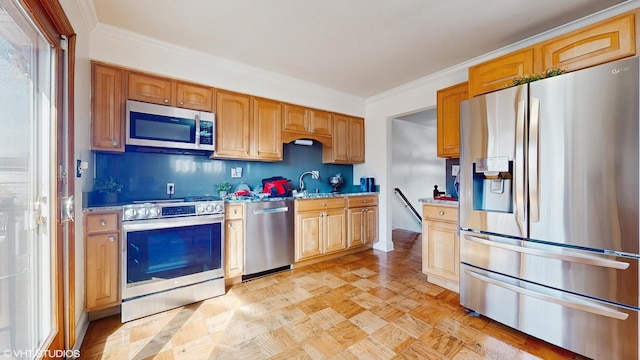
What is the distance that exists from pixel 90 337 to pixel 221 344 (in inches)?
38.1

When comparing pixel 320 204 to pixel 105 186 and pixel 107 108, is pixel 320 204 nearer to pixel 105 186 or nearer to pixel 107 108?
pixel 105 186

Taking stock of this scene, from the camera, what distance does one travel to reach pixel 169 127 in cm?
244

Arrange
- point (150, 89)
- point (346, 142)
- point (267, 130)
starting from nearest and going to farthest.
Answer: point (150, 89) → point (267, 130) → point (346, 142)

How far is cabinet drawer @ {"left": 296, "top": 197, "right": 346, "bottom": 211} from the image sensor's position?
3.09m

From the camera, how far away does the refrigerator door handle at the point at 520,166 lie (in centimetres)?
174

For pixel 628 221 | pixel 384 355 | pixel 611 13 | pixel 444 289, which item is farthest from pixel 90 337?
pixel 611 13

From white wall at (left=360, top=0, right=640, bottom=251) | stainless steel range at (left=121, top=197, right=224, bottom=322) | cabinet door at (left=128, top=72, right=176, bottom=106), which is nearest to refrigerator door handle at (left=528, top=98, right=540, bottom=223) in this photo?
white wall at (left=360, top=0, right=640, bottom=251)

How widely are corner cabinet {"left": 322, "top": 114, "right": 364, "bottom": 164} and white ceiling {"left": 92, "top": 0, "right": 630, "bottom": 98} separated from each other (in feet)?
3.54

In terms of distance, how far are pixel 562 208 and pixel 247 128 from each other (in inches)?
113

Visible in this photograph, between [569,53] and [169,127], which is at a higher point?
[569,53]

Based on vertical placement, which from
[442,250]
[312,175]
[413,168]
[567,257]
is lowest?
[442,250]

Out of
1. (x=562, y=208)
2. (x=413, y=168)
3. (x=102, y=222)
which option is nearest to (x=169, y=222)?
(x=102, y=222)

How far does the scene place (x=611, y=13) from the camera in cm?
191

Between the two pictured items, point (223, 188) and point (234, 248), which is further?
point (223, 188)
